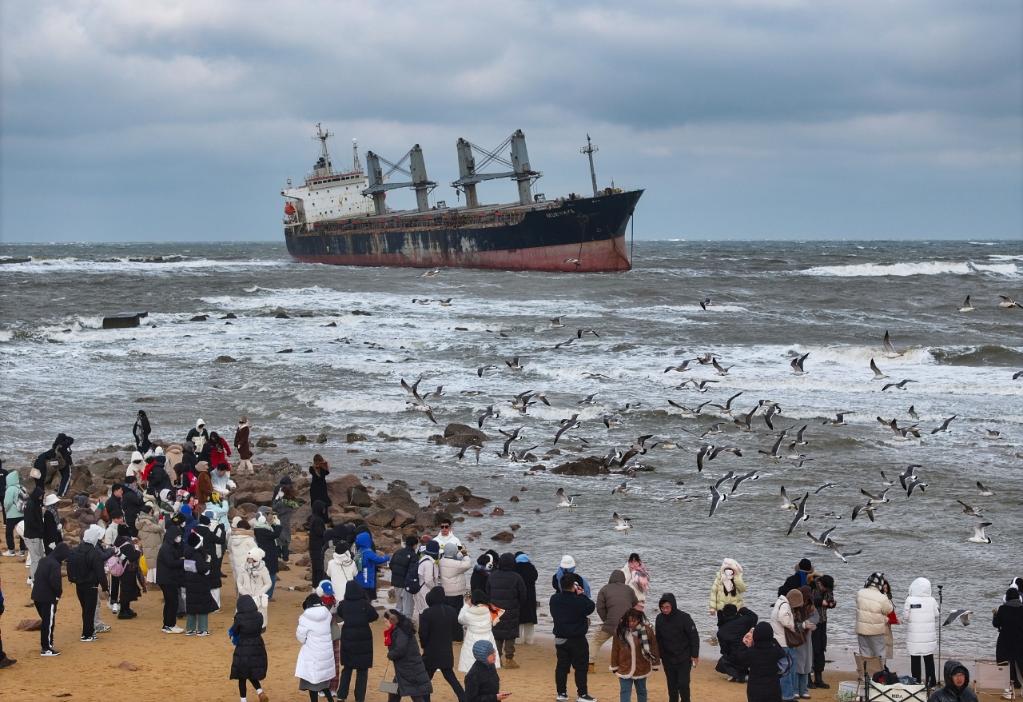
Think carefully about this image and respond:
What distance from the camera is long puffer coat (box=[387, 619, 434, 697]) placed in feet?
26.5

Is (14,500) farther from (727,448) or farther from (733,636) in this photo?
(727,448)

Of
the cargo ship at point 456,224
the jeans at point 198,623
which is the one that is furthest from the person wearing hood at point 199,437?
the cargo ship at point 456,224

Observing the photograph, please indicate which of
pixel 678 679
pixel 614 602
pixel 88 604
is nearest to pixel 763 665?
pixel 678 679

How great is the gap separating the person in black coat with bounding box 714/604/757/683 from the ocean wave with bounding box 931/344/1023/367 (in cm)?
2538

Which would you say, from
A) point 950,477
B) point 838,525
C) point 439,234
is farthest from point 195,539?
point 439,234

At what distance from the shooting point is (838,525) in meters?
16.0

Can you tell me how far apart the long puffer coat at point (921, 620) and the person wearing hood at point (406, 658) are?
12.8ft

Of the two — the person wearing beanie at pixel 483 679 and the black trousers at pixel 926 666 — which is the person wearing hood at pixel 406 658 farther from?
the black trousers at pixel 926 666

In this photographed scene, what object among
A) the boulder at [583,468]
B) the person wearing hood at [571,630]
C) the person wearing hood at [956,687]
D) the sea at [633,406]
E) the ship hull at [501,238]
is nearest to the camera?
the person wearing hood at [956,687]

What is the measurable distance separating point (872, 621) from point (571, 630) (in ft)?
7.88

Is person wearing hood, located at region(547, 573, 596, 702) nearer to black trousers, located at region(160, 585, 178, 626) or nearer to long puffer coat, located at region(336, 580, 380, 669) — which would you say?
long puffer coat, located at region(336, 580, 380, 669)

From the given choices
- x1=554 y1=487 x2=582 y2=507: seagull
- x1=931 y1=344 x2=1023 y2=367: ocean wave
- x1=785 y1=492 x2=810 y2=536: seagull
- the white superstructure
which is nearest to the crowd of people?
x1=785 y1=492 x2=810 y2=536: seagull

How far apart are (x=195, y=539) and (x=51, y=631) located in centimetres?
137

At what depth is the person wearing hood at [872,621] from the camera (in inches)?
376
